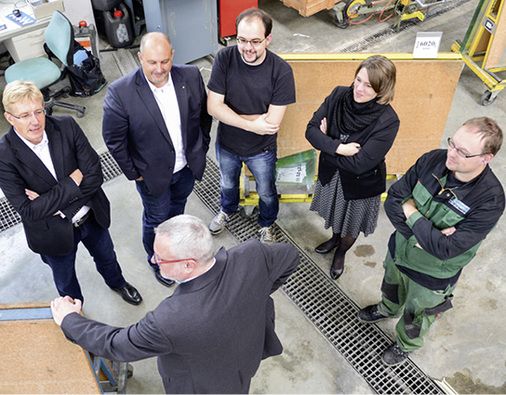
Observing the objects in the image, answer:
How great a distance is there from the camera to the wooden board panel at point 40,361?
211cm

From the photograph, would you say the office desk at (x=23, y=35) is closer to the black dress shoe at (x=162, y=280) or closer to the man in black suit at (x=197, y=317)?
the black dress shoe at (x=162, y=280)

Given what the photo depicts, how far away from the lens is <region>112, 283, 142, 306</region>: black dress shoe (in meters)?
3.56

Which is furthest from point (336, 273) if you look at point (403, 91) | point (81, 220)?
point (81, 220)

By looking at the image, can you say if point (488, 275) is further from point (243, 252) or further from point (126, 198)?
point (126, 198)

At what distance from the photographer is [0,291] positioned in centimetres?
366

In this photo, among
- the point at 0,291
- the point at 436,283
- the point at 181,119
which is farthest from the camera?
the point at 0,291

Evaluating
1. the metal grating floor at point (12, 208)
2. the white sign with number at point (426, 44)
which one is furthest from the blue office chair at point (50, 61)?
the white sign with number at point (426, 44)

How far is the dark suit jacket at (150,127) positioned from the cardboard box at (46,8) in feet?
8.89

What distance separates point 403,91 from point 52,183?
264cm

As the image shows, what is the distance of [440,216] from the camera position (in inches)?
98.2

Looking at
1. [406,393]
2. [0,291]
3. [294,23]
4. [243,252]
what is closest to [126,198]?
[0,291]

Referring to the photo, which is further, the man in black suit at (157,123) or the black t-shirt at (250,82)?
the black t-shirt at (250,82)

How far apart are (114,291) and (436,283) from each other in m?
2.28

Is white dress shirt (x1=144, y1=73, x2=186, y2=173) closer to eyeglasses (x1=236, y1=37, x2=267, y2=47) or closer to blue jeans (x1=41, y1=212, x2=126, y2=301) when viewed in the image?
eyeglasses (x1=236, y1=37, x2=267, y2=47)
